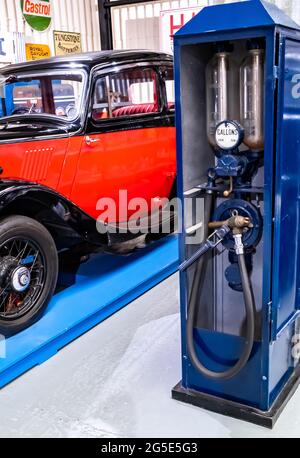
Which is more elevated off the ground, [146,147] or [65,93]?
[65,93]

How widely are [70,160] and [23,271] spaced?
0.95m

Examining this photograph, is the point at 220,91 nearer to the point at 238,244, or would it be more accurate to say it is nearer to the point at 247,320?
the point at 238,244

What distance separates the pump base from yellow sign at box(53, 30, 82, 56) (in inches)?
283

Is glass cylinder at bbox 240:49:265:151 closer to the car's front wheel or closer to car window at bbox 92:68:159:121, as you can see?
the car's front wheel

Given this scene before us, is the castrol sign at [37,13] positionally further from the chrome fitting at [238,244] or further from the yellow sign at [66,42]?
the chrome fitting at [238,244]

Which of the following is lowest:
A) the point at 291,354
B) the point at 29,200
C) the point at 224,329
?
the point at 291,354

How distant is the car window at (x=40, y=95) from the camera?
368 centimetres

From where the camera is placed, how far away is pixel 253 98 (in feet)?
6.59

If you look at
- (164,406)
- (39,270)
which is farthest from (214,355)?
(39,270)

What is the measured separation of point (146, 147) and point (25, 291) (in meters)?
1.66

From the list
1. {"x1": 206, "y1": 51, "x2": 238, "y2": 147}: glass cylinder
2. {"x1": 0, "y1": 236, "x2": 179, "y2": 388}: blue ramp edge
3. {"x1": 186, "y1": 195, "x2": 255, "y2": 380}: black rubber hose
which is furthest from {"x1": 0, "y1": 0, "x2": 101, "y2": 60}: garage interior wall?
{"x1": 186, "y1": 195, "x2": 255, "y2": 380}: black rubber hose

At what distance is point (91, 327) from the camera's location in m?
3.29

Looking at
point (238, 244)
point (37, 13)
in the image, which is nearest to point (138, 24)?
point (37, 13)
